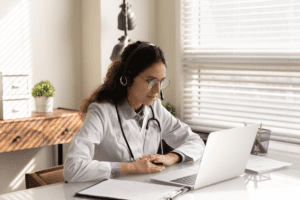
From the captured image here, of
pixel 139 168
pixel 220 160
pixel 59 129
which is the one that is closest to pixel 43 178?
pixel 59 129

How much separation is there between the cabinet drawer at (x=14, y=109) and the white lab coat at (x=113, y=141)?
3.81ft

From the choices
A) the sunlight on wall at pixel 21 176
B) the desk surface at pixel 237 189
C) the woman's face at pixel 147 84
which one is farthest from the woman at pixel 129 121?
the sunlight on wall at pixel 21 176

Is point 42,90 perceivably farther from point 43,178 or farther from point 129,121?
point 129,121

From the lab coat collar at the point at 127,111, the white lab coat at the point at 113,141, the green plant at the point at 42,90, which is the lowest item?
the white lab coat at the point at 113,141

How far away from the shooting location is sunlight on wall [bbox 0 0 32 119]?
2662 millimetres

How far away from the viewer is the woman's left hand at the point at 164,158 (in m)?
1.59

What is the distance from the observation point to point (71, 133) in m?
2.88

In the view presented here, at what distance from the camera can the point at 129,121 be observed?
178 centimetres

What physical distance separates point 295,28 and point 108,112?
5.38 feet

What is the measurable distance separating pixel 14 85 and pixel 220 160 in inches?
74.9

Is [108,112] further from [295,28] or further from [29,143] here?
[295,28]

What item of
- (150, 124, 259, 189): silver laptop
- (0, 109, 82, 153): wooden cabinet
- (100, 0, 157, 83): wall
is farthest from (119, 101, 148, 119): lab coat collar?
Result: (100, 0, 157, 83): wall

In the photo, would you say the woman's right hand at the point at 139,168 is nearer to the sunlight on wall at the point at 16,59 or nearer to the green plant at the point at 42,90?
the sunlight on wall at the point at 16,59

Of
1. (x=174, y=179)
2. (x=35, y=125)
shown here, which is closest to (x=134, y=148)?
(x=174, y=179)
